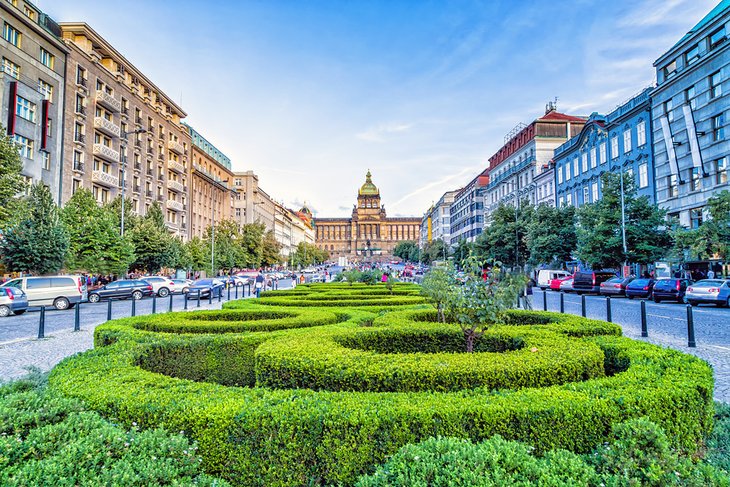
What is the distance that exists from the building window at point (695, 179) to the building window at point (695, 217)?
1587 millimetres

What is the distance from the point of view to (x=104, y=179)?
1745 inches

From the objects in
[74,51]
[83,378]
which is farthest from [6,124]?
[83,378]

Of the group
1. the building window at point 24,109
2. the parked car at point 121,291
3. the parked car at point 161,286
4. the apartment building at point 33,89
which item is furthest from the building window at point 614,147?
the building window at point 24,109

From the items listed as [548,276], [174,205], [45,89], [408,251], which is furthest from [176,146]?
[408,251]

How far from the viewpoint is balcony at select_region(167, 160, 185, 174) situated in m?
59.8

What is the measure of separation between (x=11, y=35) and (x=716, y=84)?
5005 centimetres

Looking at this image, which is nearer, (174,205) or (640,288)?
(640,288)

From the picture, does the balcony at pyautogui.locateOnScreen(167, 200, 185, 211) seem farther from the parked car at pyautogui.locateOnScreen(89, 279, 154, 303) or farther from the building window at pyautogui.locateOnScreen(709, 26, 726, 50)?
the building window at pyautogui.locateOnScreen(709, 26, 726, 50)

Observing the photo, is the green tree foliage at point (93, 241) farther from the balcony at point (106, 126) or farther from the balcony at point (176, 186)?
the balcony at point (176, 186)

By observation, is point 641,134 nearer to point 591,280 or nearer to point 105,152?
point 591,280

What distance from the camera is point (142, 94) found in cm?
5391

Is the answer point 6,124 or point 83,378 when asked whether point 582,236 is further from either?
point 6,124

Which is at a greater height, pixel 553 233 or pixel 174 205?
pixel 174 205

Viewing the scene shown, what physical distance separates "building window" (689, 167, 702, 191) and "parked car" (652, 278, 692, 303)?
11.1m
